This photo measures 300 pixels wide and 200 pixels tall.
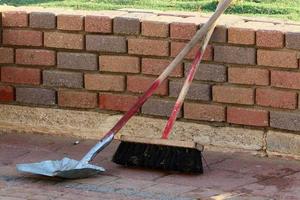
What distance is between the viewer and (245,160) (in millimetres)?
5582

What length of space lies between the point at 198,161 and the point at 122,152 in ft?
1.50

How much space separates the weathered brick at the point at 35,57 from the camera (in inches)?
242

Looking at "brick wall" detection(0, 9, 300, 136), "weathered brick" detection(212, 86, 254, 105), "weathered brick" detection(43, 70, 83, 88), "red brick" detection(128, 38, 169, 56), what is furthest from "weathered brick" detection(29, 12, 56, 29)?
"weathered brick" detection(212, 86, 254, 105)

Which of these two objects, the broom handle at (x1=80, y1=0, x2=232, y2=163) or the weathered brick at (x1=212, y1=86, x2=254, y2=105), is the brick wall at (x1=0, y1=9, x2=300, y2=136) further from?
the broom handle at (x1=80, y1=0, x2=232, y2=163)

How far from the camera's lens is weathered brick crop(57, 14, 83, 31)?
5977 mm

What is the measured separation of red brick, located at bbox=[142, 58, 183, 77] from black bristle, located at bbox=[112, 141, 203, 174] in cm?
66

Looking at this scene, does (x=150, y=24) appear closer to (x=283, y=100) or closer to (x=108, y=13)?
(x=108, y=13)

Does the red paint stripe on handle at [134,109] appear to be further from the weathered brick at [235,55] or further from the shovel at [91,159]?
the weathered brick at [235,55]

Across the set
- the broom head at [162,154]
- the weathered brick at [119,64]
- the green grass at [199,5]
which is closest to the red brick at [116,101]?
the weathered brick at [119,64]

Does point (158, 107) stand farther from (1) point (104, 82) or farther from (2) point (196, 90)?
(1) point (104, 82)

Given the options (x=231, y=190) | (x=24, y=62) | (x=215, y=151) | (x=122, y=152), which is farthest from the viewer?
(x=24, y=62)

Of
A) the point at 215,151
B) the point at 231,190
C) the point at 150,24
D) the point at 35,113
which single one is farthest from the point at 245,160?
the point at 35,113

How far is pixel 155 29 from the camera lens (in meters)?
5.78

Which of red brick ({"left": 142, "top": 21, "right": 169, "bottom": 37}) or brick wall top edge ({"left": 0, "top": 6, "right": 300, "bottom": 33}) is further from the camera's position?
red brick ({"left": 142, "top": 21, "right": 169, "bottom": 37})
